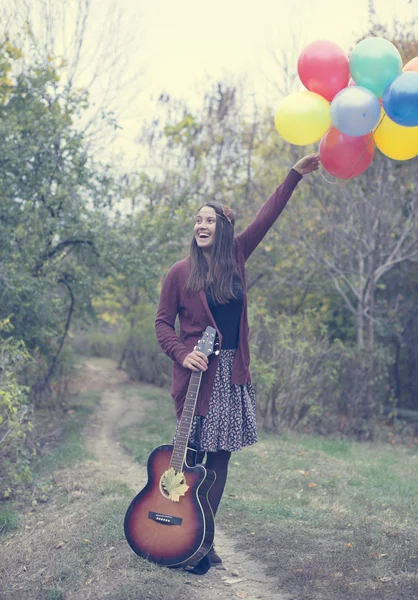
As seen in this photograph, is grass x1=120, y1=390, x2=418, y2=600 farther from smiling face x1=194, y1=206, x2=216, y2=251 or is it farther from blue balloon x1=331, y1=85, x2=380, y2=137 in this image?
blue balloon x1=331, y1=85, x2=380, y2=137

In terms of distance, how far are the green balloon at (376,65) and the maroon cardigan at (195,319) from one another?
647mm

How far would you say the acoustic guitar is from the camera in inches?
142

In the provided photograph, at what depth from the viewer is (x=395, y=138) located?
388 cm

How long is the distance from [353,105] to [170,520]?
2455 millimetres

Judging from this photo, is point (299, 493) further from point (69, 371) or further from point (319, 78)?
point (69, 371)

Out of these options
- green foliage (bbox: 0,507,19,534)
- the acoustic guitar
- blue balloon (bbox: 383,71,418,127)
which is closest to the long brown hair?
the acoustic guitar

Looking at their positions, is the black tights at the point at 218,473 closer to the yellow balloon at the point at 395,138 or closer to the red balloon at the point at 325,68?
the yellow balloon at the point at 395,138

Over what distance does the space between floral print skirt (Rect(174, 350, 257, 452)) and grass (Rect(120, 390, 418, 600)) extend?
0.82 meters

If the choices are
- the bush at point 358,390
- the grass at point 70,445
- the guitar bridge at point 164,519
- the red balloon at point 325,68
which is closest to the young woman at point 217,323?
the guitar bridge at point 164,519

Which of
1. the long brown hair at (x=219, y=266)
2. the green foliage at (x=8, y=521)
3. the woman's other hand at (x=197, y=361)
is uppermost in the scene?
the long brown hair at (x=219, y=266)

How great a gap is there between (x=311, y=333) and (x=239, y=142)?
286 inches

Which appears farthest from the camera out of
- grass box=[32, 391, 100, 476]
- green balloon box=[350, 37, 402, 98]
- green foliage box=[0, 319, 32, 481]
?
grass box=[32, 391, 100, 476]

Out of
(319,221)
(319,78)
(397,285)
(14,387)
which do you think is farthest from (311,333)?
(319,78)

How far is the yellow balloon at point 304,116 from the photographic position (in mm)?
3785
